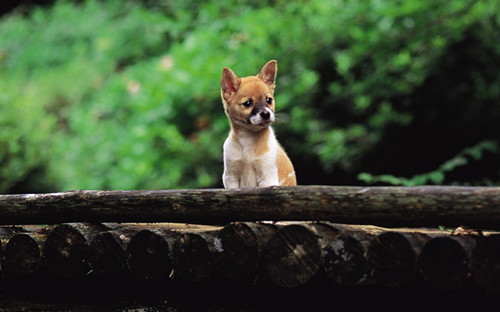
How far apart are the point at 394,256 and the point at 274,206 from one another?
565 millimetres

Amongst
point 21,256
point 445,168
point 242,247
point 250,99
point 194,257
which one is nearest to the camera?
point 242,247

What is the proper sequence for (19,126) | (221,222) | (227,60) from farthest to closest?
(19,126)
(227,60)
(221,222)

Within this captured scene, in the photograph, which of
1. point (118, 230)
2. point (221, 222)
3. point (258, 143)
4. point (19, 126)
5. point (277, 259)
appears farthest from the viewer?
point (19, 126)

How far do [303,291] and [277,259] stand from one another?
245mm

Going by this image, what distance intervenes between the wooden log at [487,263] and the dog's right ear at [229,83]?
68.2 inches

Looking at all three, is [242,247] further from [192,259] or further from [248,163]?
[248,163]

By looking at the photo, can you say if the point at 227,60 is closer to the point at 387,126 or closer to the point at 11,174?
the point at 387,126

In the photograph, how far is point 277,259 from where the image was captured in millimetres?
2678

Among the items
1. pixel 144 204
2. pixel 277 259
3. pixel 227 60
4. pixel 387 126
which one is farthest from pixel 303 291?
pixel 227 60

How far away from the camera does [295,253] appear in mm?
2646

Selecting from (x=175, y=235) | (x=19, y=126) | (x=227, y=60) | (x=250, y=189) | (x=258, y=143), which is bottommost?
(x=175, y=235)

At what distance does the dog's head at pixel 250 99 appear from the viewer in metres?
3.45

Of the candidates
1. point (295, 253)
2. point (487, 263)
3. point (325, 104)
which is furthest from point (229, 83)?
point (325, 104)

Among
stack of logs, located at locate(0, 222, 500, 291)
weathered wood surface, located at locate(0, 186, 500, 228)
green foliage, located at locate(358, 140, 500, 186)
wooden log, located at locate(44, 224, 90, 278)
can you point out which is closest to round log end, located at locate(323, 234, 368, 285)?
stack of logs, located at locate(0, 222, 500, 291)
